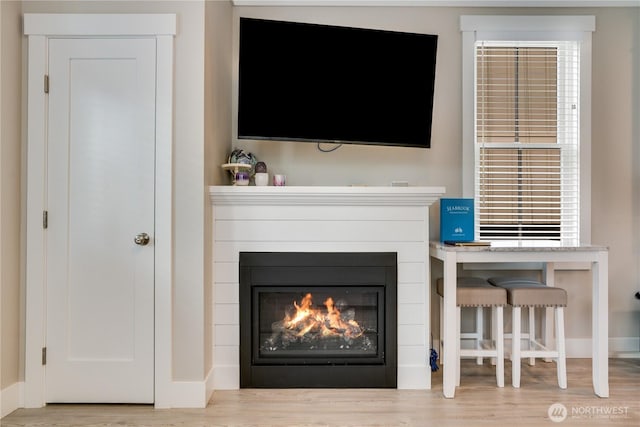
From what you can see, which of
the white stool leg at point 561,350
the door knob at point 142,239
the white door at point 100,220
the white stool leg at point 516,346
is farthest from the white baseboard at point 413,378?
the door knob at point 142,239

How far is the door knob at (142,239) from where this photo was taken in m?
2.48

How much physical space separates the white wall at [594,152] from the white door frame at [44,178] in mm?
882

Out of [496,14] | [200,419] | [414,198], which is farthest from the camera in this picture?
[496,14]

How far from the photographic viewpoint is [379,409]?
2.48 meters

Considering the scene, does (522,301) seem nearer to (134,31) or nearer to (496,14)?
(496,14)

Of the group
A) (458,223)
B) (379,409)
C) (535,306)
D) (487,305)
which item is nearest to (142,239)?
(379,409)

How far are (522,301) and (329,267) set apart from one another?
1.19m

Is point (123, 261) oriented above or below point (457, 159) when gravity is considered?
below

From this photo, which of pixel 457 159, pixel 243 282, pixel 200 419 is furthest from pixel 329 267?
pixel 457 159

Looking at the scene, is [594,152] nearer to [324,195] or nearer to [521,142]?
[521,142]

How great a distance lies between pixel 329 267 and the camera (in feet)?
8.96

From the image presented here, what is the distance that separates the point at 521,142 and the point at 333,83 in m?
1.50

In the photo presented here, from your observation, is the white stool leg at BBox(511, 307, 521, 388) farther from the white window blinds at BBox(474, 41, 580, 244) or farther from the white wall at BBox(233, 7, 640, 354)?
the white wall at BBox(233, 7, 640, 354)
